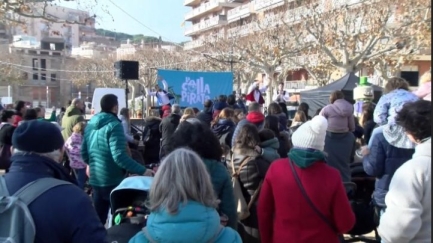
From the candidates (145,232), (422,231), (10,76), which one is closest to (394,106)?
(422,231)

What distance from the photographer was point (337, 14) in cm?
2650

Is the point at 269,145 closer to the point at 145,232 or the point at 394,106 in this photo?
the point at 394,106

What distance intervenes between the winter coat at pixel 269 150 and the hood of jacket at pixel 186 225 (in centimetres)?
221

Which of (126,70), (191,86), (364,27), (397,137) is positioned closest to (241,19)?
(364,27)

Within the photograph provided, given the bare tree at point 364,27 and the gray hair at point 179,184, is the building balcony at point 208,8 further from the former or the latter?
the gray hair at point 179,184

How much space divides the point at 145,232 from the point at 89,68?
64.1 m

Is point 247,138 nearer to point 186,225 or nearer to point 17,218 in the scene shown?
point 186,225

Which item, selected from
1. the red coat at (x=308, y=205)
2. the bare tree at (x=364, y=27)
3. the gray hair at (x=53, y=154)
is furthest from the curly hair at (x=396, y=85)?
the bare tree at (x=364, y=27)

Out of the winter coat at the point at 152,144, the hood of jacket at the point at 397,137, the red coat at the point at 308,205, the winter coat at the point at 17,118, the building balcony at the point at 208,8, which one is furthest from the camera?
the building balcony at the point at 208,8

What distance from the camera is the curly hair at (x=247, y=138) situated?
4.53 meters

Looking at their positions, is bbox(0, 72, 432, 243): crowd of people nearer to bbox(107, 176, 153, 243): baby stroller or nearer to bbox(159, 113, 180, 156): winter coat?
bbox(107, 176, 153, 243): baby stroller

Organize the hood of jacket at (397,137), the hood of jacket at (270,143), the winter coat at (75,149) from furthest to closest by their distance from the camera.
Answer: the winter coat at (75,149), the hood of jacket at (270,143), the hood of jacket at (397,137)

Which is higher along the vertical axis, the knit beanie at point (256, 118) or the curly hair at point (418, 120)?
the curly hair at point (418, 120)

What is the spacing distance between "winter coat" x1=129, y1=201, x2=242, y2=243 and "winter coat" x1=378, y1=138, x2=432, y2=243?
37.7 inches
